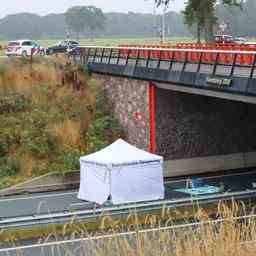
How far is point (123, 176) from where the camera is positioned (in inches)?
975

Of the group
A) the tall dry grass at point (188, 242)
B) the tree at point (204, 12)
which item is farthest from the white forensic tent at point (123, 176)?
the tree at point (204, 12)

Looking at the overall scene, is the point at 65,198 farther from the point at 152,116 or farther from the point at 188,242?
the point at 188,242

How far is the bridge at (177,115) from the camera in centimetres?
3044

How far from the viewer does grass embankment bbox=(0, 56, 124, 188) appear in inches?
1271

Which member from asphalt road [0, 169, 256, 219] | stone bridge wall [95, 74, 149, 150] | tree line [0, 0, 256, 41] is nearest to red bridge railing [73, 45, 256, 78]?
stone bridge wall [95, 74, 149, 150]

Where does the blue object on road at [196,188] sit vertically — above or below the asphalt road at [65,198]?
above

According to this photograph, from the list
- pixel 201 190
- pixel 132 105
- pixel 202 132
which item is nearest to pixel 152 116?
pixel 132 105

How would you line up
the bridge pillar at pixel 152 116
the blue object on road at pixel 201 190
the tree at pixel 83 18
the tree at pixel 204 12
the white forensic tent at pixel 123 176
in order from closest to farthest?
the white forensic tent at pixel 123 176, the blue object on road at pixel 201 190, the bridge pillar at pixel 152 116, the tree at pixel 204 12, the tree at pixel 83 18

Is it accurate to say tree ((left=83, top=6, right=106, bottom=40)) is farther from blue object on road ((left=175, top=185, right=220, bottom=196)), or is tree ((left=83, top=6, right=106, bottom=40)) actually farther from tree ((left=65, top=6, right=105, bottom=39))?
blue object on road ((left=175, top=185, right=220, bottom=196))

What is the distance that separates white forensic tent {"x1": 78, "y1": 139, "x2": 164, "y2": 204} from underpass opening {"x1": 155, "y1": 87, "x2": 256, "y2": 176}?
21.7ft

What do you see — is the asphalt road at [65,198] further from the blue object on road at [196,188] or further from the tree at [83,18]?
the tree at [83,18]

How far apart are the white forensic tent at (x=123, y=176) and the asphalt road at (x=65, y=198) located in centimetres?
101

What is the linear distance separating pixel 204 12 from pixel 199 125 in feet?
56.1

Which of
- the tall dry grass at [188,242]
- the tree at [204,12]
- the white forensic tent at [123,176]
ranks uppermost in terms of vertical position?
the tree at [204,12]
